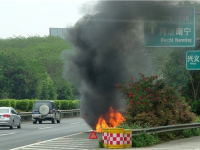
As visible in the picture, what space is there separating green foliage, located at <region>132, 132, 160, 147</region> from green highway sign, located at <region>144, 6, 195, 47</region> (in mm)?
7173

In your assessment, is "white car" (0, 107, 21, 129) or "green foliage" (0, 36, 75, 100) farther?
"green foliage" (0, 36, 75, 100)

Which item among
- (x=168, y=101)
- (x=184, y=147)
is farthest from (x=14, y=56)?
(x=184, y=147)

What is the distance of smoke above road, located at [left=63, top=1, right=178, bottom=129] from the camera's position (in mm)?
29578

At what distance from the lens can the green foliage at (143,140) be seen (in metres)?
20.9

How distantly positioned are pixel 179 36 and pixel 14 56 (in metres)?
59.6

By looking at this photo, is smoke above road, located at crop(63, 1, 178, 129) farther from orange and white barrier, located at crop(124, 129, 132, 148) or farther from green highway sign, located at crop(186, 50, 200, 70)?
orange and white barrier, located at crop(124, 129, 132, 148)

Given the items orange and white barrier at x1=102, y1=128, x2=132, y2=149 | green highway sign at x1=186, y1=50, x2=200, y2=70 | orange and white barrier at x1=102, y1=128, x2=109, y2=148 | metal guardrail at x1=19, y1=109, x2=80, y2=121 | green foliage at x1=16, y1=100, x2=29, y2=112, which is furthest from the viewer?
green foliage at x1=16, y1=100, x2=29, y2=112

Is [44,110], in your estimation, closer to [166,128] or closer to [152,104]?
[152,104]

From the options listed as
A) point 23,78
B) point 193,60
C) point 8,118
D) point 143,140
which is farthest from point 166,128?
point 23,78

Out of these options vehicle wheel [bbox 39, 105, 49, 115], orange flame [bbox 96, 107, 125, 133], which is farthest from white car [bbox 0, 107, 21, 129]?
orange flame [bbox 96, 107, 125, 133]

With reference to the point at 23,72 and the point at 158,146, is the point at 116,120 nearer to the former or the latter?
the point at 158,146

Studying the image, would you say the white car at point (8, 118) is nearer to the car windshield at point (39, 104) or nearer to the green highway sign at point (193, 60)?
the car windshield at point (39, 104)

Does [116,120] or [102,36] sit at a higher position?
[102,36]

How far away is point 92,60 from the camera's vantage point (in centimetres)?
2988
